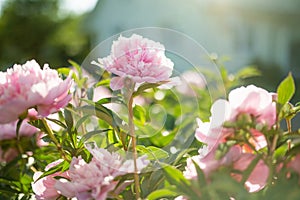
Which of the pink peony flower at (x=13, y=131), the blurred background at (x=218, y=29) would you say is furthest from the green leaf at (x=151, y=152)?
the blurred background at (x=218, y=29)

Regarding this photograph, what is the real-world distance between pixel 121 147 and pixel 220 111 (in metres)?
0.15

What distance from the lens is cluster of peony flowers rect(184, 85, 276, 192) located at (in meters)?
0.47

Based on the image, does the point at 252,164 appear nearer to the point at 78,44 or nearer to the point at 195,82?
the point at 195,82

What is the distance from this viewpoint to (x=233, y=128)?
49 centimetres

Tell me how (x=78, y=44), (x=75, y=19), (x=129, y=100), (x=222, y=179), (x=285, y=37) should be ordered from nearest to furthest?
(x=222, y=179)
(x=129, y=100)
(x=285, y=37)
(x=78, y=44)
(x=75, y=19)

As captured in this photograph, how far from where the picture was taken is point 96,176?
51 centimetres

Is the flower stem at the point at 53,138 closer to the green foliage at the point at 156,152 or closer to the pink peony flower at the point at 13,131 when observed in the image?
the green foliage at the point at 156,152

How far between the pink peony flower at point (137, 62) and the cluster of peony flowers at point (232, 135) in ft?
0.27

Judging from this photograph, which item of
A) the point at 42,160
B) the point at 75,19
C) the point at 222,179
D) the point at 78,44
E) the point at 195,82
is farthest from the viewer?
the point at 75,19

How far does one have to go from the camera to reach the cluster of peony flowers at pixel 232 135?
474 millimetres

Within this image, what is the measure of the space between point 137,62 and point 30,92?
11 cm

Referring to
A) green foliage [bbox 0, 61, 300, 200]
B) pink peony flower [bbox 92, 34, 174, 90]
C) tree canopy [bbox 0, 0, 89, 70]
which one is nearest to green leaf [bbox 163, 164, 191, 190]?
green foliage [bbox 0, 61, 300, 200]

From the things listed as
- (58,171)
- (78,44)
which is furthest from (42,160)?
(78,44)

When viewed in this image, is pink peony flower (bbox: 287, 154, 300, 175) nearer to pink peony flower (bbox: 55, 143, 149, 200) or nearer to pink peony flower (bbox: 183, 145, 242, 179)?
pink peony flower (bbox: 183, 145, 242, 179)
